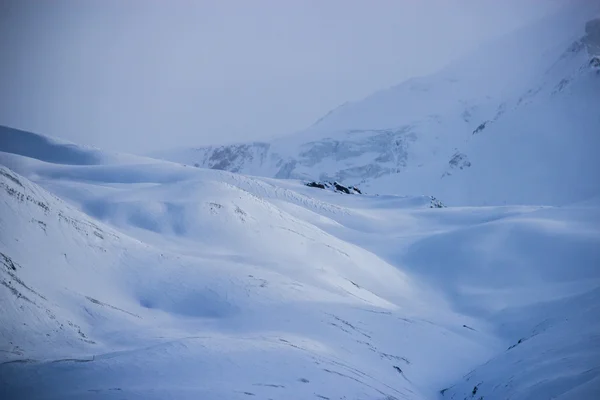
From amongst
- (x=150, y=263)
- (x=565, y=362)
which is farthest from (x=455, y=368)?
(x=150, y=263)

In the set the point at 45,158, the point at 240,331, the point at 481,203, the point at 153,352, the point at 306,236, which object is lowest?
the point at 153,352

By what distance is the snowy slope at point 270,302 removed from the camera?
15.4m

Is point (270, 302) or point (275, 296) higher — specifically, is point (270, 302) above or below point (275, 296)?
below

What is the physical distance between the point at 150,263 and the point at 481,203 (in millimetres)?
98203

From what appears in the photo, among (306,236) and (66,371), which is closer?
(66,371)

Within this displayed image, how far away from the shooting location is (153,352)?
15.8 meters

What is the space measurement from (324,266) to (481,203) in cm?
8692

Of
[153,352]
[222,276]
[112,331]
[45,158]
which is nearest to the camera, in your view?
[153,352]

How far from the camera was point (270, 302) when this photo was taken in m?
24.0

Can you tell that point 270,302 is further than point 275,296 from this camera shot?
No

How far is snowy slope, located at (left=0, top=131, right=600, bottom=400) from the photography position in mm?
15445

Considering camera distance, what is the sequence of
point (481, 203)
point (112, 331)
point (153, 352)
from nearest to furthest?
point (153, 352), point (112, 331), point (481, 203)

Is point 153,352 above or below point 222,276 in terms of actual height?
below

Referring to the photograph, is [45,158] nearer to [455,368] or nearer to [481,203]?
[455,368]
